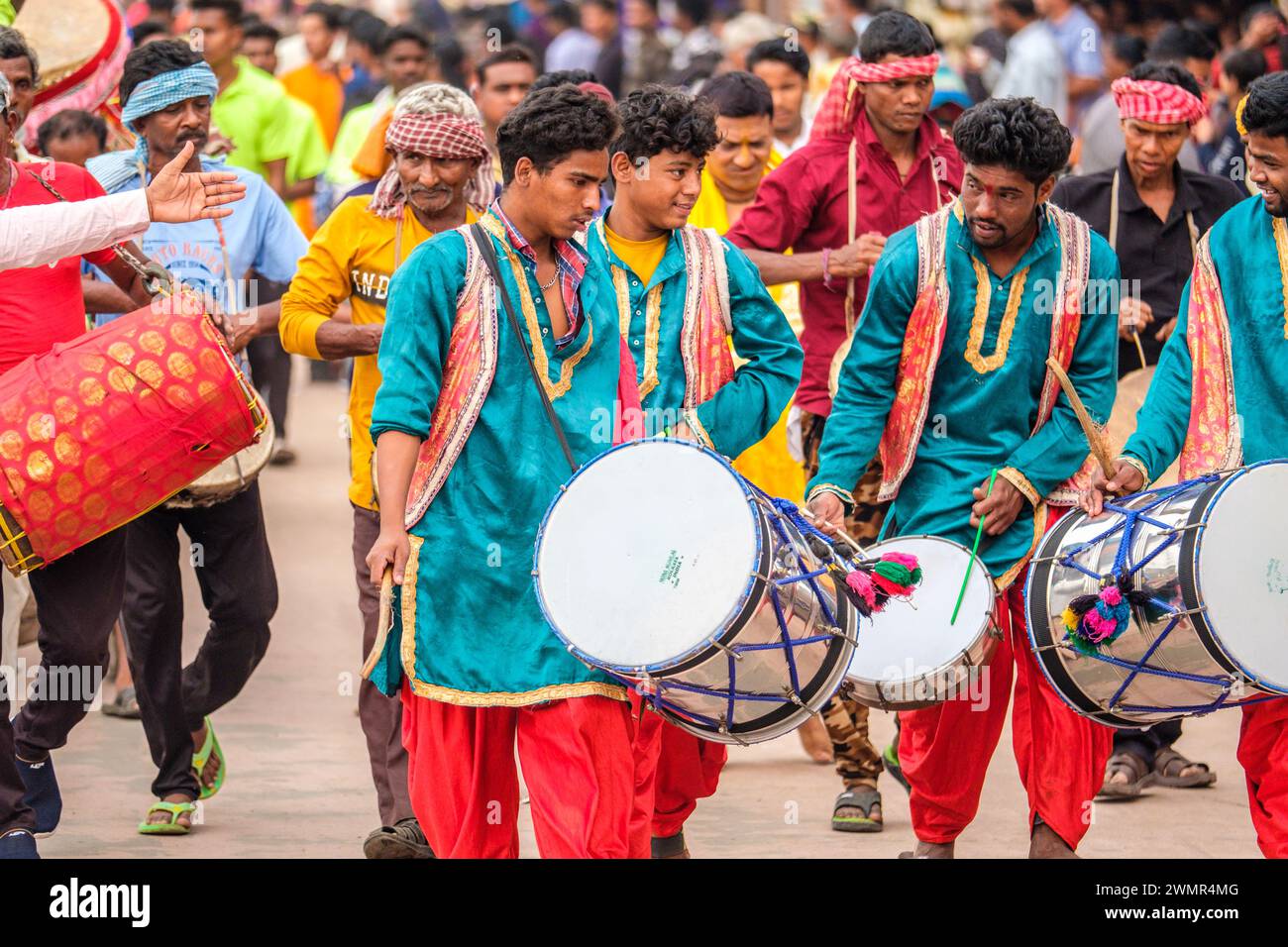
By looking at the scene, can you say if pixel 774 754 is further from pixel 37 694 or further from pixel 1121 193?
pixel 37 694

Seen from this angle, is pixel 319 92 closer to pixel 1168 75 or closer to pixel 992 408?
pixel 1168 75

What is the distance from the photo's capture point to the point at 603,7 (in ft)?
56.3

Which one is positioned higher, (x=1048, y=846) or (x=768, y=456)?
(x=768, y=456)

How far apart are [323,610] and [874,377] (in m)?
4.43

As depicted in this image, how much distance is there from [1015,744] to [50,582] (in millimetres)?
2665

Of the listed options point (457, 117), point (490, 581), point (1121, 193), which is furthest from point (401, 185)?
point (1121, 193)

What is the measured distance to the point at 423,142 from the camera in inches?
244

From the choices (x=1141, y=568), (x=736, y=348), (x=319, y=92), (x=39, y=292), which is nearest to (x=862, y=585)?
(x=1141, y=568)

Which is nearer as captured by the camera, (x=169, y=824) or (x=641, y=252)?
(x=641, y=252)

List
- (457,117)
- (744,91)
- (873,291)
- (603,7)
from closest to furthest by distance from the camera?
(873,291) < (457,117) < (744,91) < (603,7)

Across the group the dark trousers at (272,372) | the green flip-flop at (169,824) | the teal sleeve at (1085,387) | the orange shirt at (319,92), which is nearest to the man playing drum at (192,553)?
the green flip-flop at (169,824)

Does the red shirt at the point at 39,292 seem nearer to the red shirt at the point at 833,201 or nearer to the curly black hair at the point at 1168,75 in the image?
the red shirt at the point at 833,201

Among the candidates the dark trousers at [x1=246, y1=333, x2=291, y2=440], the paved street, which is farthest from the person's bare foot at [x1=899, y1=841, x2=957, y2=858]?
the dark trousers at [x1=246, y1=333, x2=291, y2=440]
